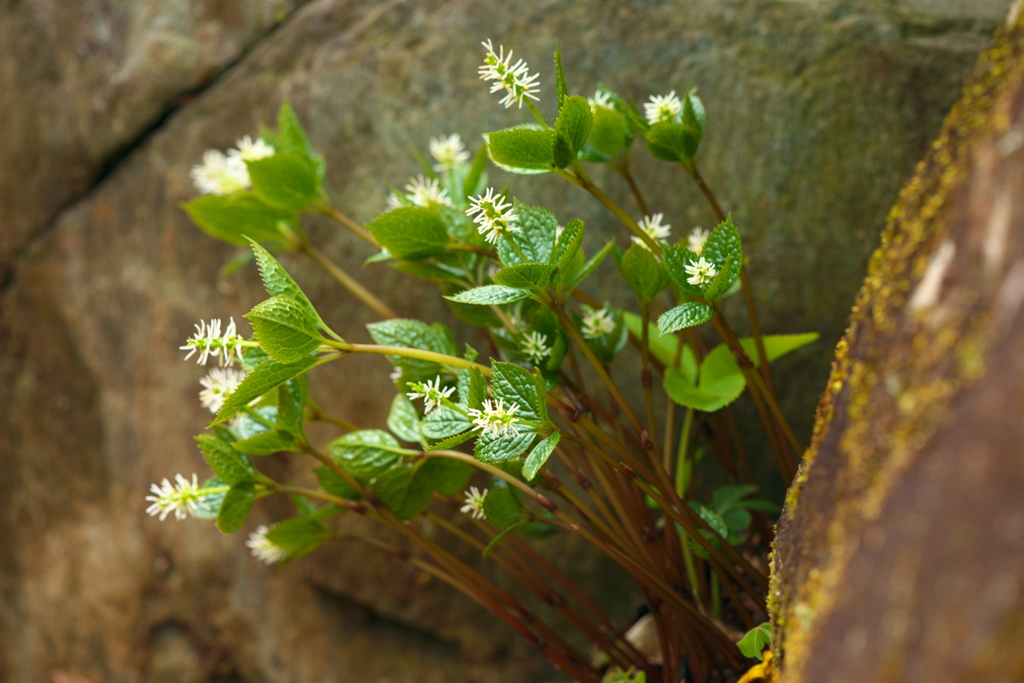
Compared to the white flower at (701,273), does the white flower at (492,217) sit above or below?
above

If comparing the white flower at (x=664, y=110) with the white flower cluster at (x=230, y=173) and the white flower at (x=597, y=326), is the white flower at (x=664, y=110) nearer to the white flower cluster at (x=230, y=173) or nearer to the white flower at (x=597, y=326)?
the white flower at (x=597, y=326)

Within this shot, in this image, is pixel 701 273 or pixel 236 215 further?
pixel 236 215

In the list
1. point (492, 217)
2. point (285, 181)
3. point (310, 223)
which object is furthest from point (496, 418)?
point (310, 223)

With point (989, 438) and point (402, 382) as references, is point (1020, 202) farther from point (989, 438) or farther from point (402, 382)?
point (402, 382)

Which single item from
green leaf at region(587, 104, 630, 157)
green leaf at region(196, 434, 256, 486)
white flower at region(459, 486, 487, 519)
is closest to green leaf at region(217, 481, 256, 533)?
green leaf at region(196, 434, 256, 486)

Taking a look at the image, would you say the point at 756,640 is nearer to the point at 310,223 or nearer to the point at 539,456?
the point at 539,456

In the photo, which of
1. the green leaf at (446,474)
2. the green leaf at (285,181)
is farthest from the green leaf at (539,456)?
the green leaf at (285,181)
